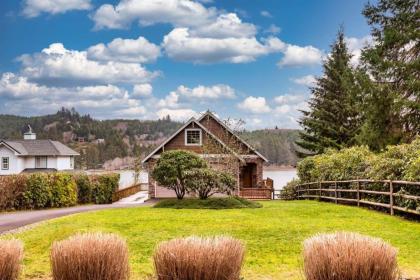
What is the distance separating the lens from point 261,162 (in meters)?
45.3

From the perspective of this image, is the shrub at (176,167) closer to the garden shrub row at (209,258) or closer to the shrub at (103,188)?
the shrub at (103,188)

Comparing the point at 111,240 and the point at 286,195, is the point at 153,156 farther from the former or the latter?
the point at 111,240

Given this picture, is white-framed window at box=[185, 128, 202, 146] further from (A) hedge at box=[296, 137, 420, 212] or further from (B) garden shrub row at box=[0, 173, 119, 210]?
(A) hedge at box=[296, 137, 420, 212]

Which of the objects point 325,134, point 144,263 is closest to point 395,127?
point 325,134

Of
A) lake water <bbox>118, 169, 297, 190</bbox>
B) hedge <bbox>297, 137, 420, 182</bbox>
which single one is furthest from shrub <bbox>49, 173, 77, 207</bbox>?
lake water <bbox>118, 169, 297, 190</bbox>

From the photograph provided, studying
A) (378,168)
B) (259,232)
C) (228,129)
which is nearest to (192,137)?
(228,129)

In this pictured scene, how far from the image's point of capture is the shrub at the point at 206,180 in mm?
26953

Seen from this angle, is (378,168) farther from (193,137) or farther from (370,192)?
(193,137)

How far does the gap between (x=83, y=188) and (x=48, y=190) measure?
5.00 meters

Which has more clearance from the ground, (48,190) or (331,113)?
(331,113)

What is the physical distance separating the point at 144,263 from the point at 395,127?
85.9 ft

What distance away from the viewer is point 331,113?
4509 cm

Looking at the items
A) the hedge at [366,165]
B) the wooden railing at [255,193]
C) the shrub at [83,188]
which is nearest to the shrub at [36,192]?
the shrub at [83,188]

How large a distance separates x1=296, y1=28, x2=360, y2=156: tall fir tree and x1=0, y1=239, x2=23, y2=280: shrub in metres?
38.4
